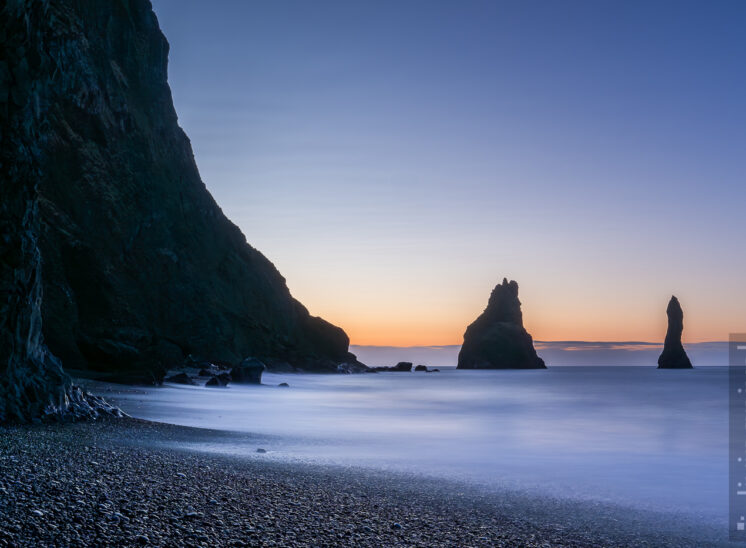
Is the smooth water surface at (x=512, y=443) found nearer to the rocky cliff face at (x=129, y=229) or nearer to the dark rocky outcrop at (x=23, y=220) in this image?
the dark rocky outcrop at (x=23, y=220)

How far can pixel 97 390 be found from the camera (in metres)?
24.9

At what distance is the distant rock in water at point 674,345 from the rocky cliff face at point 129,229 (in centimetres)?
11493

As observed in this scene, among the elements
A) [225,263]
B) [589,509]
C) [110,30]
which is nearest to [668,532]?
[589,509]

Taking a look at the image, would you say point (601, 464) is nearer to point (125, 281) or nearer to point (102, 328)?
point (102, 328)

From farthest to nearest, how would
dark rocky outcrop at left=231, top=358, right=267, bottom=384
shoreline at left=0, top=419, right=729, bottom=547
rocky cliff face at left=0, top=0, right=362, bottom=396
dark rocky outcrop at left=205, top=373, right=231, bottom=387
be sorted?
dark rocky outcrop at left=231, top=358, right=267, bottom=384
dark rocky outcrop at left=205, top=373, right=231, bottom=387
rocky cliff face at left=0, top=0, right=362, bottom=396
shoreline at left=0, top=419, right=729, bottom=547

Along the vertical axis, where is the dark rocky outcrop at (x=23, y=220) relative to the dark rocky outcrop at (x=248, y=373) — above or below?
above

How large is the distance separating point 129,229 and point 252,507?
50.6 m

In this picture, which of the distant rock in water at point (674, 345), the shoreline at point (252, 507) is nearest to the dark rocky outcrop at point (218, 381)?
the shoreline at point (252, 507)

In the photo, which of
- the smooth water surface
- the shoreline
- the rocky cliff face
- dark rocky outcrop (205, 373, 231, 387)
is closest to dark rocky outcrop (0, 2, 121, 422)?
the shoreline

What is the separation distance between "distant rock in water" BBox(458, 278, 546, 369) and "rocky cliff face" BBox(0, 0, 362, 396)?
91952mm

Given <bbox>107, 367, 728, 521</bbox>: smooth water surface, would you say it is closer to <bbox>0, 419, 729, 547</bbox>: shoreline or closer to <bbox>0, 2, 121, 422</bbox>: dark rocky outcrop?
<bbox>0, 419, 729, 547</bbox>: shoreline

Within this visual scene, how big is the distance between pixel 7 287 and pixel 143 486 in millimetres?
7499

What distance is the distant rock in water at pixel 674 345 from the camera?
152750mm

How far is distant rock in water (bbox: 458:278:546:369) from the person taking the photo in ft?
534
